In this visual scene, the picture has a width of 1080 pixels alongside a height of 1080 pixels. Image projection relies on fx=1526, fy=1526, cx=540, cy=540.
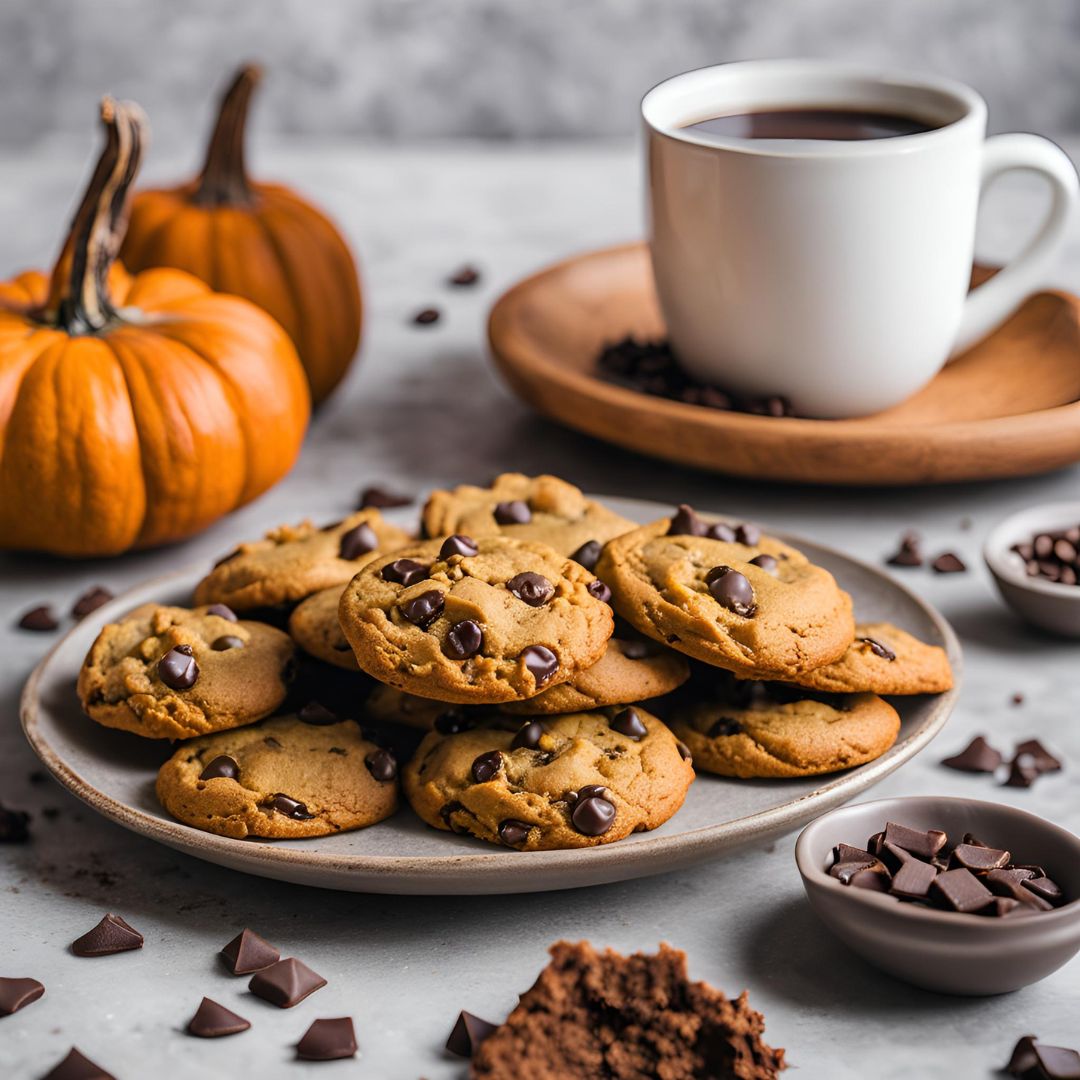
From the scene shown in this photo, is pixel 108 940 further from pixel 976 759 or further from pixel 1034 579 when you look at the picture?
pixel 1034 579

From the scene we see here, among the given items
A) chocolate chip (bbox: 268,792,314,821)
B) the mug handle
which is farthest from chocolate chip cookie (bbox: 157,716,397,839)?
the mug handle

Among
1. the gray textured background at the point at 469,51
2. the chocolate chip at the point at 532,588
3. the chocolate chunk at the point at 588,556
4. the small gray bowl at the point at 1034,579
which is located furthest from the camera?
the gray textured background at the point at 469,51

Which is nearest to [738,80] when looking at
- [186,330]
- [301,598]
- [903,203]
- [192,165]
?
[903,203]

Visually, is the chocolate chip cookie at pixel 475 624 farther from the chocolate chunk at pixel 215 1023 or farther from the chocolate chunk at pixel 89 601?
the chocolate chunk at pixel 89 601

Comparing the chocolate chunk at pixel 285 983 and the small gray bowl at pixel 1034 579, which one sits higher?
the small gray bowl at pixel 1034 579

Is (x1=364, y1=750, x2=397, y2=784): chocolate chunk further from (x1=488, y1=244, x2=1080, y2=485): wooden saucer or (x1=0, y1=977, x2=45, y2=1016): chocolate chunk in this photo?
(x1=488, y1=244, x2=1080, y2=485): wooden saucer

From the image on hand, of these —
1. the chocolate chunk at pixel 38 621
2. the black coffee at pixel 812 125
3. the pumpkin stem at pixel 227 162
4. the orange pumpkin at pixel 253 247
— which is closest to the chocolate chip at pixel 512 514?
the chocolate chunk at pixel 38 621
